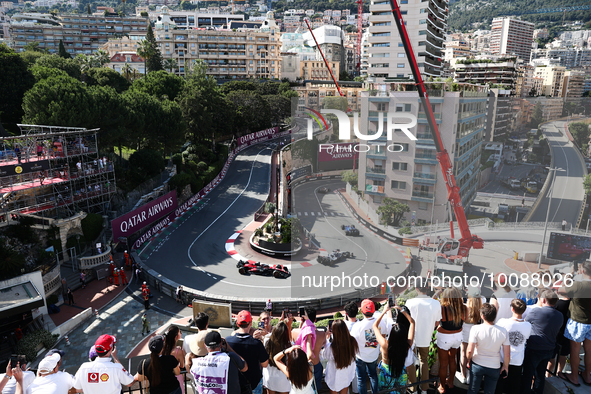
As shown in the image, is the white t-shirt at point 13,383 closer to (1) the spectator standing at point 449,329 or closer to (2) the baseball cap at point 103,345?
(2) the baseball cap at point 103,345

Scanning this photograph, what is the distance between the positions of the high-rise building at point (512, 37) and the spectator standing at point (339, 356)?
595ft

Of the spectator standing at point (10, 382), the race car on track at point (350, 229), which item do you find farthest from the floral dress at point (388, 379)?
the spectator standing at point (10, 382)

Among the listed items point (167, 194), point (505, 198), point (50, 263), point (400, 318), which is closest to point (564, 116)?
point (505, 198)

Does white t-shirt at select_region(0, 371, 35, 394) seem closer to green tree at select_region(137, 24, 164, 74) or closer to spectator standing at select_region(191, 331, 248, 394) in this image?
spectator standing at select_region(191, 331, 248, 394)

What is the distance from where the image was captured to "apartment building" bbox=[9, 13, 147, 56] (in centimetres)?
11556

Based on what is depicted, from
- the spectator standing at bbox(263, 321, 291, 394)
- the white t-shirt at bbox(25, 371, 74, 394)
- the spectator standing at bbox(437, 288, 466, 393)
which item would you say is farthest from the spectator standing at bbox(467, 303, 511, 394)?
the white t-shirt at bbox(25, 371, 74, 394)

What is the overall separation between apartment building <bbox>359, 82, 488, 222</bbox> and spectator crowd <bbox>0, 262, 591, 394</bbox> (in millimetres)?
2858

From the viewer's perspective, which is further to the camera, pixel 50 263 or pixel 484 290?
pixel 50 263

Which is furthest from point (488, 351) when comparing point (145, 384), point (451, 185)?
point (145, 384)

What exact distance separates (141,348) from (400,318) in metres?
13.9

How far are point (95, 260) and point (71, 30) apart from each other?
128128mm

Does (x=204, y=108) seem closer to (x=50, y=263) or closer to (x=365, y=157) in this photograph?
(x=50, y=263)

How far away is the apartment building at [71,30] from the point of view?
116 m

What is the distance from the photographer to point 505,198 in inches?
339
